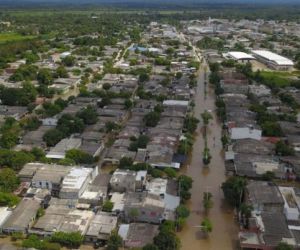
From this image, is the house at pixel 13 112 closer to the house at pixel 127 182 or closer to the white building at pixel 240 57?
the house at pixel 127 182

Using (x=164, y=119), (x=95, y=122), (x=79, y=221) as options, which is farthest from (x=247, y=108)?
(x=79, y=221)

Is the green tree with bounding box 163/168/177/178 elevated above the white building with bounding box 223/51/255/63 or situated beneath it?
elevated above

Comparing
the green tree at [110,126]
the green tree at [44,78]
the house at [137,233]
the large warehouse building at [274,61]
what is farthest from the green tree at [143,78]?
the house at [137,233]

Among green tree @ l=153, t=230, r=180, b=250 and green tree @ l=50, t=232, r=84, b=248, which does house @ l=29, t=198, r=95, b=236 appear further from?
green tree @ l=153, t=230, r=180, b=250

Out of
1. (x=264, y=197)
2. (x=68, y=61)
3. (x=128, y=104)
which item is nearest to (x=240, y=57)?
(x=68, y=61)

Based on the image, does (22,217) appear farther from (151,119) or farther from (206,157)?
(151,119)

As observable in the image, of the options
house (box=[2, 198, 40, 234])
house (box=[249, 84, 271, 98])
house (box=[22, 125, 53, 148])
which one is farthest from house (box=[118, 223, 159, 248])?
house (box=[249, 84, 271, 98])
